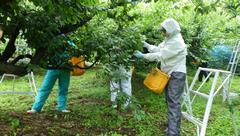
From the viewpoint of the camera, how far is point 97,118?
6438 mm

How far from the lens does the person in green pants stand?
18.1ft

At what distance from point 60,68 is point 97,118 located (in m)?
1.09

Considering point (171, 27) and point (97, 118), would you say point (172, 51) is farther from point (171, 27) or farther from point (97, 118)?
point (97, 118)

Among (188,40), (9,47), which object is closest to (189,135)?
(9,47)

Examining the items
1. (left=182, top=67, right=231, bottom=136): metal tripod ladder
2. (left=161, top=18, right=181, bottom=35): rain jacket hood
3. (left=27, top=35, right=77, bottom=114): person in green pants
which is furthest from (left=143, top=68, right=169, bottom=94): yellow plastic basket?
(left=27, top=35, right=77, bottom=114): person in green pants

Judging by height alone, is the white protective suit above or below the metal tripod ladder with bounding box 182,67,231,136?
above

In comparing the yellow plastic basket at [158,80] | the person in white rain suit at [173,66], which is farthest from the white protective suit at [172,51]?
the yellow plastic basket at [158,80]

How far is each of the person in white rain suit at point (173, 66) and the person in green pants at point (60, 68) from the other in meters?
1.23

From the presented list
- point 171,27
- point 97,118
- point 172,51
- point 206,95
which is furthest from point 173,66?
point 97,118

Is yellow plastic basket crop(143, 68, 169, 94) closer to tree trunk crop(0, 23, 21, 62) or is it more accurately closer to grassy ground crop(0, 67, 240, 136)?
grassy ground crop(0, 67, 240, 136)

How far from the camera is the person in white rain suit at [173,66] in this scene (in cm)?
543

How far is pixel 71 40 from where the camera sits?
5754 millimetres

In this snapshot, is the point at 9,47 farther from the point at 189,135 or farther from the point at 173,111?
the point at 189,135

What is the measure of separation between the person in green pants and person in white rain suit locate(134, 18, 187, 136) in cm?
123
